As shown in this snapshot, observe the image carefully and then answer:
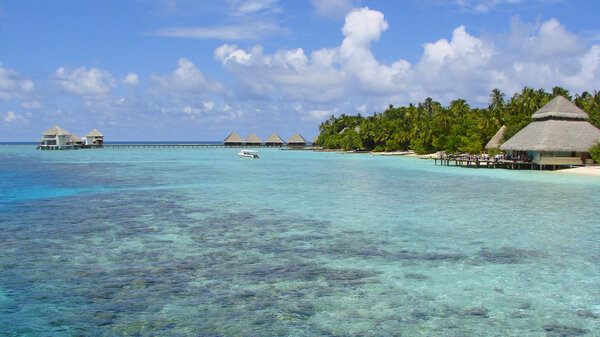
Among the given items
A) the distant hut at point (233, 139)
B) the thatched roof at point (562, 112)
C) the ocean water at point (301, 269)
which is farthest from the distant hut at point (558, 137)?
the distant hut at point (233, 139)

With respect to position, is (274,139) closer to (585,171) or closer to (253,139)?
(253,139)

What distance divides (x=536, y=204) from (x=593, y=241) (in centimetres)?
739

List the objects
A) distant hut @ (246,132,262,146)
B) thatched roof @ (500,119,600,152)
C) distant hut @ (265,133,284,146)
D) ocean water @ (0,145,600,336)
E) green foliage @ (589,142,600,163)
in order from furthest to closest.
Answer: distant hut @ (265,133,284,146) < distant hut @ (246,132,262,146) < thatched roof @ (500,119,600,152) < green foliage @ (589,142,600,163) < ocean water @ (0,145,600,336)

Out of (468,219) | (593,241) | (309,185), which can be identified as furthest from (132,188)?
(593,241)

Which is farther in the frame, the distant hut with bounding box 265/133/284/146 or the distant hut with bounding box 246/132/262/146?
the distant hut with bounding box 265/133/284/146

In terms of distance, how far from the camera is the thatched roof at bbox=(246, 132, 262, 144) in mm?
126438

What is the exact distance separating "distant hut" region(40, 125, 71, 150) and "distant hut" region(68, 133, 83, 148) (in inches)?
114

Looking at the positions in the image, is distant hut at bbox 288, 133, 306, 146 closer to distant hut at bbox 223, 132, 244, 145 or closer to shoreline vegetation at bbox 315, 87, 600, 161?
distant hut at bbox 223, 132, 244, 145

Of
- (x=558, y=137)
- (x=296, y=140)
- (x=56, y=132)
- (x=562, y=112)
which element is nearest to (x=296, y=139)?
(x=296, y=140)

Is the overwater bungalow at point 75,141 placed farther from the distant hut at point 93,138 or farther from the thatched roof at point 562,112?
the thatched roof at point 562,112

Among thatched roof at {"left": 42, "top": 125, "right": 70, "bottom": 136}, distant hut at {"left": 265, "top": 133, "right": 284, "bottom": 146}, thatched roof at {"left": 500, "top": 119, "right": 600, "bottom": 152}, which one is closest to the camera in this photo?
thatched roof at {"left": 500, "top": 119, "right": 600, "bottom": 152}

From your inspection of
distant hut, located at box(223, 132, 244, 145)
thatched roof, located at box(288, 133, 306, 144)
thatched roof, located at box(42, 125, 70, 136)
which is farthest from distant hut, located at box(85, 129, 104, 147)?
thatched roof, located at box(288, 133, 306, 144)

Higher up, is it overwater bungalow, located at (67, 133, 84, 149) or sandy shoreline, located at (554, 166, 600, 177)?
overwater bungalow, located at (67, 133, 84, 149)

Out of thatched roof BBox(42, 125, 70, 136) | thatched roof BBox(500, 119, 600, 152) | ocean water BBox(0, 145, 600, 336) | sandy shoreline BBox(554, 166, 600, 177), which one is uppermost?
thatched roof BBox(42, 125, 70, 136)
